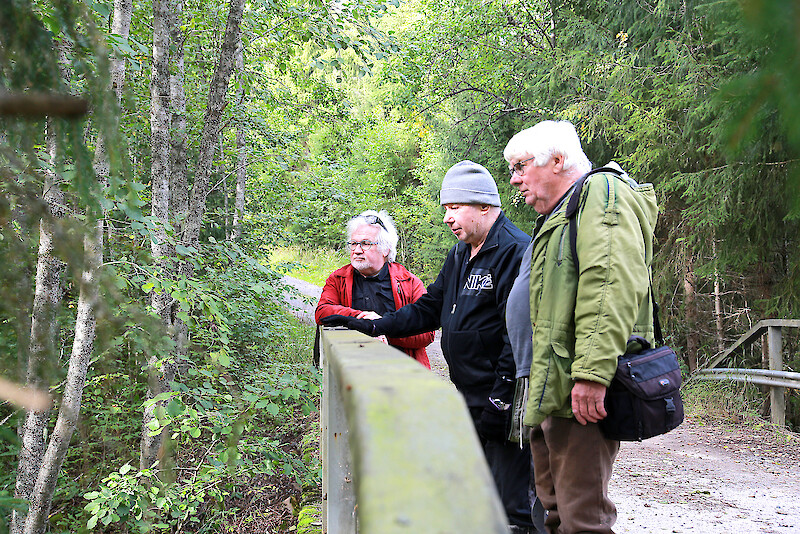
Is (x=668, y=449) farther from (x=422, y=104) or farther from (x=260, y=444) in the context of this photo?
(x=422, y=104)

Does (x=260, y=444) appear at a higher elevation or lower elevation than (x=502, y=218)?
lower

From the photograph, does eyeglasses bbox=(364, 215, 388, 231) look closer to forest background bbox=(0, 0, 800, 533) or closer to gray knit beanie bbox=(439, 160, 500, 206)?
gray knit beanie bbox=(439, 160, 500, 206)

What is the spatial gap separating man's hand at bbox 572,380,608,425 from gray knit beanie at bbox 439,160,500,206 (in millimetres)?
1216

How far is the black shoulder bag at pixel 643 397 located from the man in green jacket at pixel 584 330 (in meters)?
0.07

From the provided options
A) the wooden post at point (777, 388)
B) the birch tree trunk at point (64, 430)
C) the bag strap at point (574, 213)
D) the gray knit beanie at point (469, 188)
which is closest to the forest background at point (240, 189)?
the birch tree trunk at point (64, 430)

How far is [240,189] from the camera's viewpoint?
34.4 ft

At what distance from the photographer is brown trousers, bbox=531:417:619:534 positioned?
2.41 meters

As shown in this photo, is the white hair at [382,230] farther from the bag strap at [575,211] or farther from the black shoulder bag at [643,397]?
the black shoulder bag at [643,397]

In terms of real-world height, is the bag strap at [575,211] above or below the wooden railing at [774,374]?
above

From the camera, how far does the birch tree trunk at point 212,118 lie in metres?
5.98

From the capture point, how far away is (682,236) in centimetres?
866

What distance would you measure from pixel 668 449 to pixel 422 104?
8829 millimetres

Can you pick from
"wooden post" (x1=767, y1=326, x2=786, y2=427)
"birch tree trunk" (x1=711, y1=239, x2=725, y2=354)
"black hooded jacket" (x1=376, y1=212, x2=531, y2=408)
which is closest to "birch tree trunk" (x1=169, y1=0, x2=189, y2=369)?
"black hooded jacket" (x1=376, y1=212, x2=531, y2=408)

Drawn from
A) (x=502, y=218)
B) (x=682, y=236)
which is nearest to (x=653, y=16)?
(x=682, y=236)
